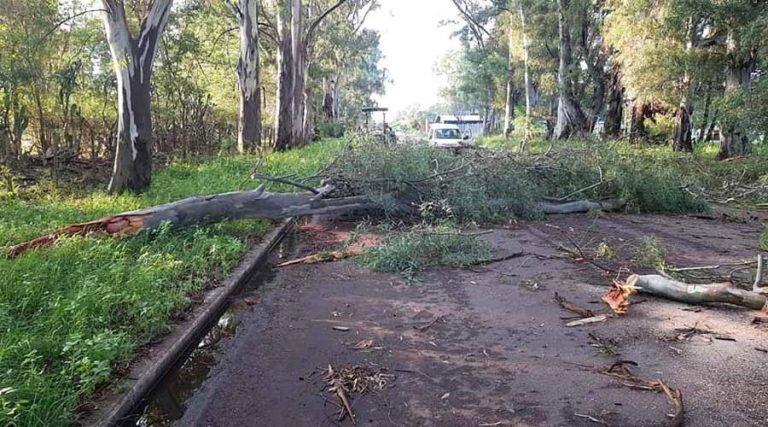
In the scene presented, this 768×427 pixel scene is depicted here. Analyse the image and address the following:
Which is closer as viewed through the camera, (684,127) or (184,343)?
(184,343)

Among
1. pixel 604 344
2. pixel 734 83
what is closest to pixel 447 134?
pixel 734 83

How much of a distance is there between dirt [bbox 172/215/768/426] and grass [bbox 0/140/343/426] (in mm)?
691

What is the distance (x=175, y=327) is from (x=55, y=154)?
865cm

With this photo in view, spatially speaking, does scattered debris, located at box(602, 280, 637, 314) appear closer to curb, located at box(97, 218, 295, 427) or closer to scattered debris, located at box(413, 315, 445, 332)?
scattered debris, located at box(413, 315, 445, 332)

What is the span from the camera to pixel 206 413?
3520 mm

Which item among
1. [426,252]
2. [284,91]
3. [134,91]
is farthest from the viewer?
[284,91]

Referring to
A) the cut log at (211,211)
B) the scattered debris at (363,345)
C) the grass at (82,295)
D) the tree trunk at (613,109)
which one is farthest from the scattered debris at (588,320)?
the tree trunk at (613,109)

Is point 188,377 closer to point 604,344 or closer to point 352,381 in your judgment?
point 352,381

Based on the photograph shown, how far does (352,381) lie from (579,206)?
27.6 ft

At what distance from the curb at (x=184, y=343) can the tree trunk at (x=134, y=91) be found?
3782 millimetres

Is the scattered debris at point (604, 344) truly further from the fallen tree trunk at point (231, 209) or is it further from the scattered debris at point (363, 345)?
the fallen tree trunk at point (231, 209)

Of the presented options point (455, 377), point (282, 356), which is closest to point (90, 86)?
point (282, 356)

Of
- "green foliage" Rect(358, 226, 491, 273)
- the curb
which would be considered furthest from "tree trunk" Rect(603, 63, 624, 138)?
the curb

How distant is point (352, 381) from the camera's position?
3834mm
